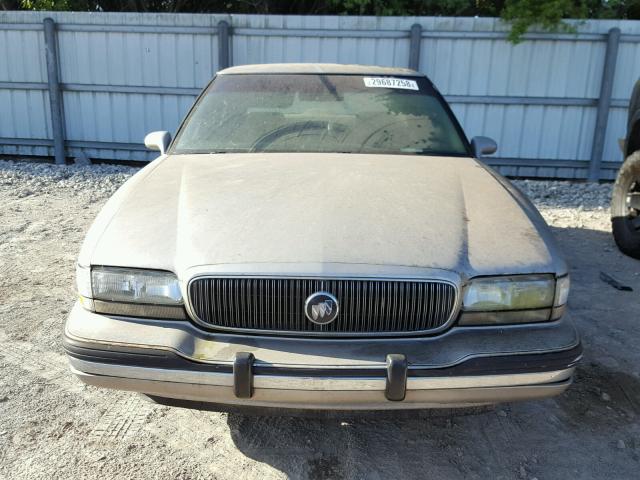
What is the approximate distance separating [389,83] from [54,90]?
7235mm

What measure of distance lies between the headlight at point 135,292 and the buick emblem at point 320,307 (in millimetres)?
475

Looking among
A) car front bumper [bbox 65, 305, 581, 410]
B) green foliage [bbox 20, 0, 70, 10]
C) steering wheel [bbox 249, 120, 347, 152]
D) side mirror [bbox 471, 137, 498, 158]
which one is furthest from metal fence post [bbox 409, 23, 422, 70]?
car front bumper [bbox 65, 305, 581, 410]

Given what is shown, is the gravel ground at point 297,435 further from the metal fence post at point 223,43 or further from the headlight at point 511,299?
the metal fence post at point 223,43

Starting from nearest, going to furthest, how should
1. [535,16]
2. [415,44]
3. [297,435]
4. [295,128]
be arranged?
1. [297,435]
2. [295,128]
3. [535,16]
4. [415,44]

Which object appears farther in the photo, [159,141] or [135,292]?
[159,141]

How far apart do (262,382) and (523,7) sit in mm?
8002

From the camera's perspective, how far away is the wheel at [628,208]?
200 inches

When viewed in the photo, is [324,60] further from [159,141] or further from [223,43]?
[159,141]

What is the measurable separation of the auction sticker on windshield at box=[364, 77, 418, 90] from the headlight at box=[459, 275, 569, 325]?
6.52 ft

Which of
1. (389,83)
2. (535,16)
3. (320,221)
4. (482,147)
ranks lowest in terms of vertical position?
(320,221)

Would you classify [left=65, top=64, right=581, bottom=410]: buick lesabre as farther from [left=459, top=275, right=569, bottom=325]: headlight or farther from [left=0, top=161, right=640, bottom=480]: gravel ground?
[left=0, top=161, right=640, bottom=480]: gravel ground

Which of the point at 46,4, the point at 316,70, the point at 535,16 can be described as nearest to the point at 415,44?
the point at 535,16

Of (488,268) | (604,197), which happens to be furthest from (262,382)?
(604,197)

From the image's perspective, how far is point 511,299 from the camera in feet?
6.91
